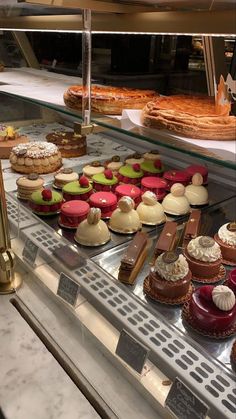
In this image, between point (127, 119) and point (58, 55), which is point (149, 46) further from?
point (127, 119)

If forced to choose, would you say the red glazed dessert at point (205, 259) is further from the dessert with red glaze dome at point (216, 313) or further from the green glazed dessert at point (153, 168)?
the green glazed dessert at point (153, 168)

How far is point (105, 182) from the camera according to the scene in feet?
5.82

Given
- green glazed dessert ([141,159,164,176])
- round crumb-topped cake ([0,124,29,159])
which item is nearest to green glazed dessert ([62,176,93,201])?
green glazed dessert ([141,159,164,176])

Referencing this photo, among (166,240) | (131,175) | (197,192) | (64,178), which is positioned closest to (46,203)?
(64,178)

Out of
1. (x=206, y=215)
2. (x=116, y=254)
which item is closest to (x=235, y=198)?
(x=206, y=215)

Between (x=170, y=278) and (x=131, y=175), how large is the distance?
2.70 feet

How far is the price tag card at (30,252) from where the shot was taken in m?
1.36

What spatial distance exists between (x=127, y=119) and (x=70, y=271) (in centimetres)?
58

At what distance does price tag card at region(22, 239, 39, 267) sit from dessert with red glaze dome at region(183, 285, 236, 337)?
0.62m

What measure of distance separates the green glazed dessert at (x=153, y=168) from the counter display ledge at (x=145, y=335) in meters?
0.70

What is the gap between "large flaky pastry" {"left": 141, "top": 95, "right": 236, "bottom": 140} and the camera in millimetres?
812

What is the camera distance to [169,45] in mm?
2525

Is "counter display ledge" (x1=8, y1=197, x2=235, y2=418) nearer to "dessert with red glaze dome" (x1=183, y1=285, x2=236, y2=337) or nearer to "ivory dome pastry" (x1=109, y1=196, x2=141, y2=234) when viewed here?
"dessert with red glaze dome" (x1=183, y1=285, x2=236, y2=337)

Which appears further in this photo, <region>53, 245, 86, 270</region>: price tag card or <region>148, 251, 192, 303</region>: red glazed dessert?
<region>53, 245, 86, 270</region>: price tag card
